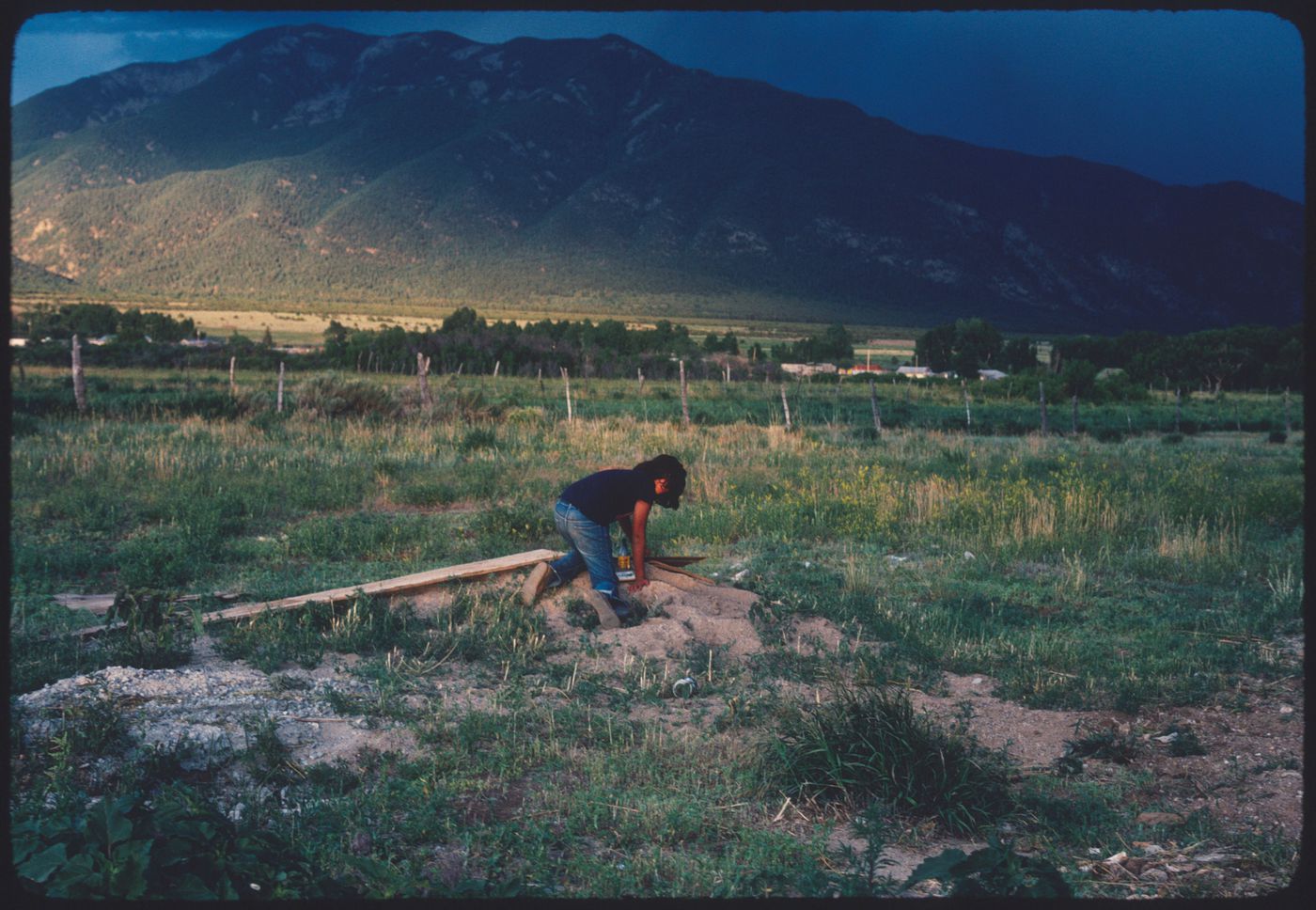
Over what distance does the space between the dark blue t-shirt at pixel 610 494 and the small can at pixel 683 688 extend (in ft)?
5.37

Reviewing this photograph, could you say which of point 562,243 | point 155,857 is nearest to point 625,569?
point 155,857

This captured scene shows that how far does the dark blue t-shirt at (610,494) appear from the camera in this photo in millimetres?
7668

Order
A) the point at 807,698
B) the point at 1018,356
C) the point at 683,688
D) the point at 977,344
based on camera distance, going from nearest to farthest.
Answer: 1. the point at 807,698
2. the point at 683,688
3. the point at 1018,356
4. the point at 977,344

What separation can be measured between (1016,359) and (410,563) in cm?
6937

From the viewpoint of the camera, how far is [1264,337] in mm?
64062

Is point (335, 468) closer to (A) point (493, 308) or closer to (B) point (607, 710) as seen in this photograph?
(B) point (607, 710)

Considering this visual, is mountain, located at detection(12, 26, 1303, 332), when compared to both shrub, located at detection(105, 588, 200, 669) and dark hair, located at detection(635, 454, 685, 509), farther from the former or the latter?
shrub, located at detection(105, 588, 200, 669)

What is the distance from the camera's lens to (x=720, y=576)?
9.73 m

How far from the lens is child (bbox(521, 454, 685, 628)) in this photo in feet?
25.1

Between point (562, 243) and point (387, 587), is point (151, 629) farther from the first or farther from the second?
point (562, 243)

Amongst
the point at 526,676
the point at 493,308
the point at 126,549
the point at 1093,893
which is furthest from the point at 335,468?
the point at 493,308

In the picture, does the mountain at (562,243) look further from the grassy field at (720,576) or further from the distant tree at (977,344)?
the grassy field at (720,576)

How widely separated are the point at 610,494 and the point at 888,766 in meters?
3.39

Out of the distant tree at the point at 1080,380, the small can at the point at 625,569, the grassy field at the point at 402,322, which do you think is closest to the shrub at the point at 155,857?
the small can at the point at 625,569
